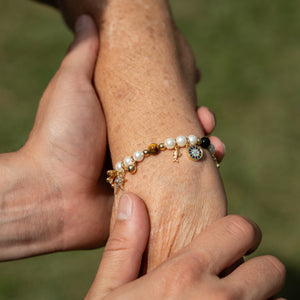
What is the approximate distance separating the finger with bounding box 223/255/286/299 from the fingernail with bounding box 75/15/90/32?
4.52 ft

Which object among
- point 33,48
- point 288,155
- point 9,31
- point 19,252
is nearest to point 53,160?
point 19,252

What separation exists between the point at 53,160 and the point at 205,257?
3.02 ft

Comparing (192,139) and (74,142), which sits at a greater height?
(192,139)

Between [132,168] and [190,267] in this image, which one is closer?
[190,267]

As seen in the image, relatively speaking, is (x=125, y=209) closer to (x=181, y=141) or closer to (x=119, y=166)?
(x=119, y=166)

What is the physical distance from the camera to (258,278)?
4.05ft

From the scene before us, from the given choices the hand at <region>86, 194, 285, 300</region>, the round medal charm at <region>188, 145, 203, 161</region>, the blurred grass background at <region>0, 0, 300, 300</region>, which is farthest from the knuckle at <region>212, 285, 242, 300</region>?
the blurred grass background at <region>0, 0, 300, 300</region>

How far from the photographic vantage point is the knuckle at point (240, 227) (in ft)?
4.30

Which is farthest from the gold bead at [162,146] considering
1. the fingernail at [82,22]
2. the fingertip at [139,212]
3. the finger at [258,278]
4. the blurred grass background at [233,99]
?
the blurred grass background at [233,99]

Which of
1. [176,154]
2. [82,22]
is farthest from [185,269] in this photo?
[82,22]

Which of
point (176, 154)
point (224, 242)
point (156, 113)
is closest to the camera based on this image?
point (224, 242)

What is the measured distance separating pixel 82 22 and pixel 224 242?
131 centimetres

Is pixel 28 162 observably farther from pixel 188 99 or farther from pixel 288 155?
pixel 288 155

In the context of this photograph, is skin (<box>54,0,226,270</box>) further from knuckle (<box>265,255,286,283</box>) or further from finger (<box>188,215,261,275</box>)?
knuckle (<box>265,255,286,283</box>)
